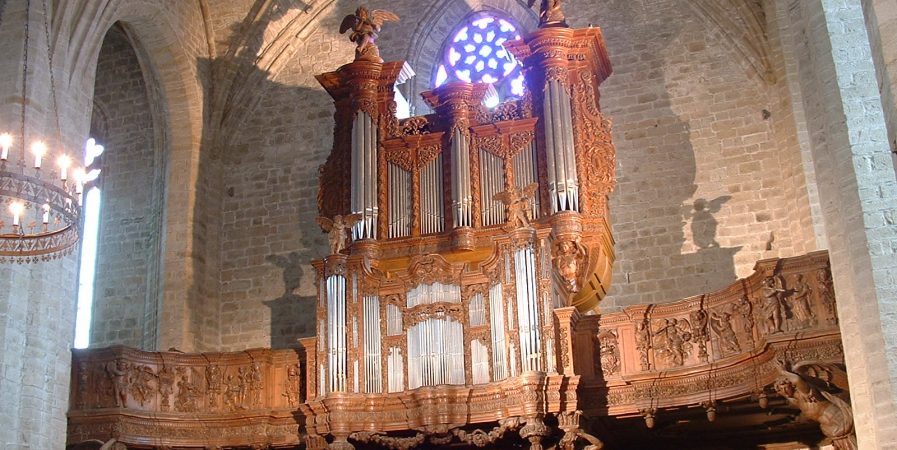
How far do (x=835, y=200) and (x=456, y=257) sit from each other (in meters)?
6.24

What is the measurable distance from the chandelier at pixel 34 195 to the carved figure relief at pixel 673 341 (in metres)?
7.64

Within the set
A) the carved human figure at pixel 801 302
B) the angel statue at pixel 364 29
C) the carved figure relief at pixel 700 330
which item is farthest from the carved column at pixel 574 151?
the carved human figure at pixel 801 302

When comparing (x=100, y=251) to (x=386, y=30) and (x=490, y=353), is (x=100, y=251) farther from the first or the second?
(x=490, y=353)

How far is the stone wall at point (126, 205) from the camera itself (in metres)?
20.4

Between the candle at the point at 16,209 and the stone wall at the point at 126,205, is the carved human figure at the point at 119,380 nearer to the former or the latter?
the stone wall at the point at 126,205

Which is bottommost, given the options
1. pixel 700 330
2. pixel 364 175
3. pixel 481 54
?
pixel 700 330

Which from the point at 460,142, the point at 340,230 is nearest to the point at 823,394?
the point at 460,142

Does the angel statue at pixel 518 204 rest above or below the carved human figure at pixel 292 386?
above

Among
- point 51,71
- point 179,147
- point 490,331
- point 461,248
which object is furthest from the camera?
point 179,147

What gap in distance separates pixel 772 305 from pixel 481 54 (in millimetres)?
9126

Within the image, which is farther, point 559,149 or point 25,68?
point 559,149

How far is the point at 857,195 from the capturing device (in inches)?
488

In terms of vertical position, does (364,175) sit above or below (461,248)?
above

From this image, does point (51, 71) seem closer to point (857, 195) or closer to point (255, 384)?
point (255, 384)
